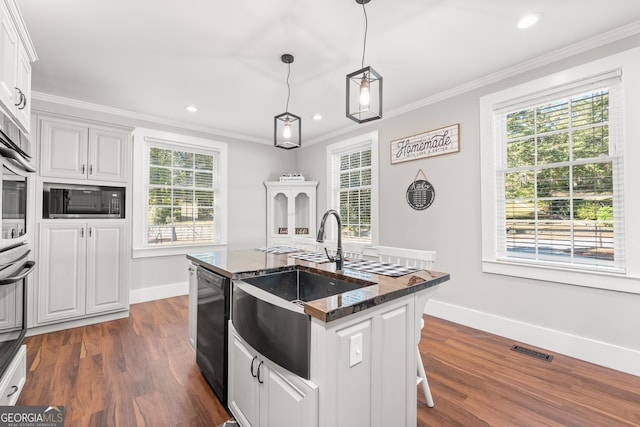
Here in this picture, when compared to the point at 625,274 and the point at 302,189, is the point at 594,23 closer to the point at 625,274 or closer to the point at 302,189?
the point at 625,274

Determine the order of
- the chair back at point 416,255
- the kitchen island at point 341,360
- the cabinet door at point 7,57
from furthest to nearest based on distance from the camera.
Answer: the chair back at point 416,255, the cabinet door at point 7,57, the kitchen island at point 341,360

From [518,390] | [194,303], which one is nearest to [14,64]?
[194,303]

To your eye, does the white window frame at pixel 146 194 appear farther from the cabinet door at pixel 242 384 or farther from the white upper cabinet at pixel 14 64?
the cabinet door at pixel 242 384

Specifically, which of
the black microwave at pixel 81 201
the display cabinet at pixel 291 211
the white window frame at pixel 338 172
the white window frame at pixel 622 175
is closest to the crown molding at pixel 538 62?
the white window frame at pixel 622 175

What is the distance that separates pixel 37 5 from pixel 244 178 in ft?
10.9

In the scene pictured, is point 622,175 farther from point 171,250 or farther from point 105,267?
point 171,250

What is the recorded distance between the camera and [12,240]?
174 centimetres

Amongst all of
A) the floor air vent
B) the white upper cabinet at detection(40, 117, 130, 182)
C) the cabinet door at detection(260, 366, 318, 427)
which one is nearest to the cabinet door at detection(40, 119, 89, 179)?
the white upper cabinet at detection(40, 117, 130, 182)

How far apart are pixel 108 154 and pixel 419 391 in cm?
394

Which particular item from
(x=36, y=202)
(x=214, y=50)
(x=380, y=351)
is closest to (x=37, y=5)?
(x=214, y=50)

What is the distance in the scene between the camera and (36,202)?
294 cm

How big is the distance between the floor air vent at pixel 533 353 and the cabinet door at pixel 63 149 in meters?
4.79

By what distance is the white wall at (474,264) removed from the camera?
7.84ft

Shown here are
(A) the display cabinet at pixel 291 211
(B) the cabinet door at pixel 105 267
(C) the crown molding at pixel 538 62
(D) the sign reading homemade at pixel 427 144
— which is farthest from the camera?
(A) the display cabinet at pixel 291 211
